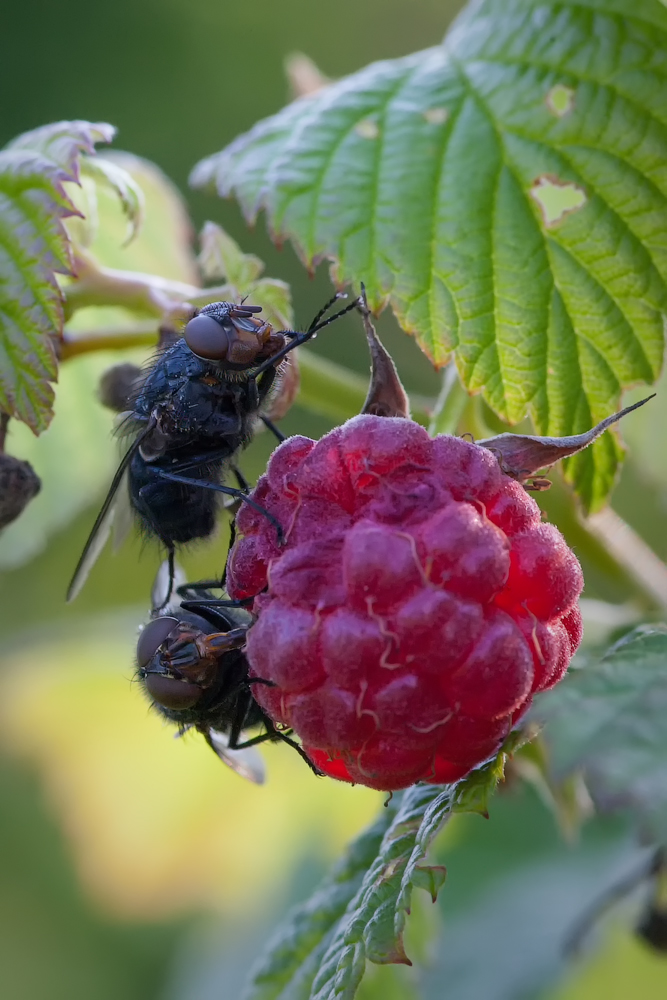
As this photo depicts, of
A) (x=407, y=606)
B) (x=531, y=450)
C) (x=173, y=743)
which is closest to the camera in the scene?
(x=407, y=606)

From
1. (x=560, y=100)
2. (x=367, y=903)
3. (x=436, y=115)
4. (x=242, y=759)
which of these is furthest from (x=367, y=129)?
(x=367, y=903)

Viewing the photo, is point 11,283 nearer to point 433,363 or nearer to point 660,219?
point 433,363

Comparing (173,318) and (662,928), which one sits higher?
(173,318)

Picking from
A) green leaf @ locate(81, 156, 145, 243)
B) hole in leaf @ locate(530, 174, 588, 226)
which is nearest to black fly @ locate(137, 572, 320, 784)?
green leaf @ locate(81, 156, 145, 243)

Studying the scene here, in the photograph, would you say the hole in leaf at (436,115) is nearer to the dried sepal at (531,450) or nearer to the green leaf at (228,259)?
Answer: the green leaf at (228,259)

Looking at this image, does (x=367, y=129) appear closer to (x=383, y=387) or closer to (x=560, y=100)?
(x=560, y=100)

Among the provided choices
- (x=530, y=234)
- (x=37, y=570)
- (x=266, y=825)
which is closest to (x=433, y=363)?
(x=530, y=234)
